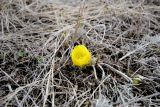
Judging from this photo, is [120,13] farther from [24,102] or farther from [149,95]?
[24,102]

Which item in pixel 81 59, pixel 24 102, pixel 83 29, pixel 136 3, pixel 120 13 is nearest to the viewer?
pixel 24 102

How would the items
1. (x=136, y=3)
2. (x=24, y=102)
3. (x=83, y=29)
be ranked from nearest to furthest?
(x=24, y=102)
(x=83, y=29)
(x=136, y=3)

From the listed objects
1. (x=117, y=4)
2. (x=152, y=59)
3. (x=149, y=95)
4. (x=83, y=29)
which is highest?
(x=117, y=4)

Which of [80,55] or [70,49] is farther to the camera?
[70,49]

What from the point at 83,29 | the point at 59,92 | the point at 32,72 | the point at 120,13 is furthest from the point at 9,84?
the point at 120,13

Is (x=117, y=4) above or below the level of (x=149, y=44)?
above

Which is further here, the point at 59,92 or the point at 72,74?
the point at 72,74

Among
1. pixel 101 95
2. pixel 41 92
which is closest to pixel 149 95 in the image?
pixel 101 95

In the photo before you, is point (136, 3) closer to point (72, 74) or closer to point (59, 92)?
point (72, 74)
